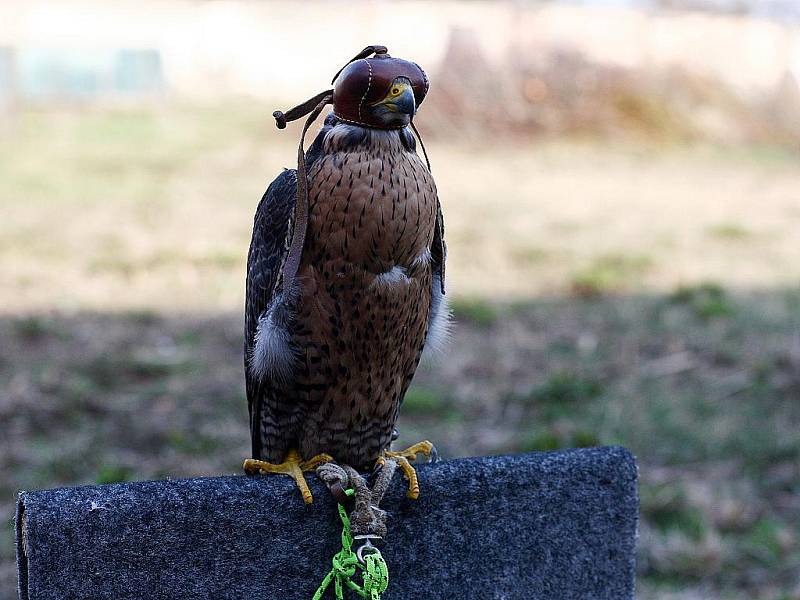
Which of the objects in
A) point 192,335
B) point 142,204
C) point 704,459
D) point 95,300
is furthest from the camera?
point 142,204

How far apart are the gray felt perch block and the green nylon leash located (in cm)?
3

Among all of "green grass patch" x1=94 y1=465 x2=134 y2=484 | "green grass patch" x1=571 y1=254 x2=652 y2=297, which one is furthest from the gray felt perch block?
"green grass patch" x1=571 y1=254 x2=652 y2=297

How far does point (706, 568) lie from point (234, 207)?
5.44m

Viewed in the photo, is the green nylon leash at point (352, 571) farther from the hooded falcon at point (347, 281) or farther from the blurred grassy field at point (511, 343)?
the blurred grassy field at point (511, 343)

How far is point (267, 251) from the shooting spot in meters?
1.85

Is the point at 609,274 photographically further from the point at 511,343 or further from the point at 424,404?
the point at 424,404

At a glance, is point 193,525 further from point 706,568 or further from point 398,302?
point 706,568

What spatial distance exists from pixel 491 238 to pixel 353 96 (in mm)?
5503

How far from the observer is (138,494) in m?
1.61

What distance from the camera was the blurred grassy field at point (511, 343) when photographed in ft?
11.9

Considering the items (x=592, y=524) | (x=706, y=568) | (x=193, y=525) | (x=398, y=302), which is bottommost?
(x=706, y=568)

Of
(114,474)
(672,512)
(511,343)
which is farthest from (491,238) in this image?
(114,474)

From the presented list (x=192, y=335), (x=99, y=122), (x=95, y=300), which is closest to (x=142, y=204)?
(x=95, y=300)

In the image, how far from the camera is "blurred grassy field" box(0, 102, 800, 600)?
3613 millimetres
